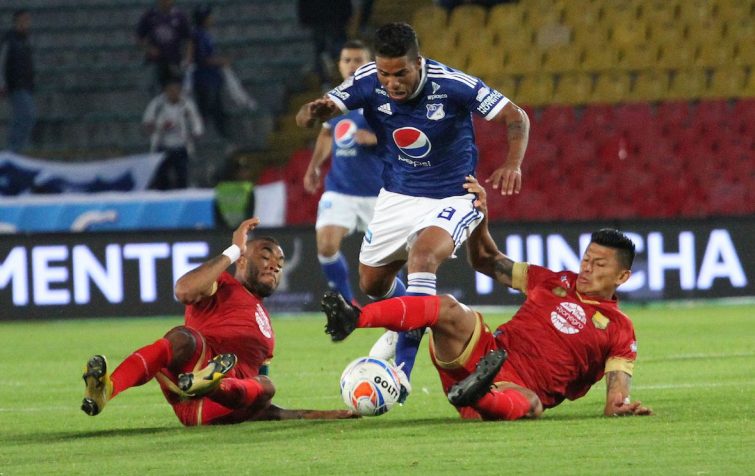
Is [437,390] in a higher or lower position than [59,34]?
lower

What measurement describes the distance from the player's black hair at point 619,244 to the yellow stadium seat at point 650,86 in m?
10.3

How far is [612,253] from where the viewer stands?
6297 mm

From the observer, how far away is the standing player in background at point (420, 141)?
6836 mm

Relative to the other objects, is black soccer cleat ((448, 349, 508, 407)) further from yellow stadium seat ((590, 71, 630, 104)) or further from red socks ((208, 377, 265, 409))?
yellow stadium seat ((590, 71, 630, 104))

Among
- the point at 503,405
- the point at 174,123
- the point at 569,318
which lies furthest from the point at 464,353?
the point at 174,123

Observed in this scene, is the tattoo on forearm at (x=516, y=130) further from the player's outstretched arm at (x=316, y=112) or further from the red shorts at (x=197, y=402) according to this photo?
the red shorts at (x=197, y=402)

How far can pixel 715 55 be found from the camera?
16562 mm

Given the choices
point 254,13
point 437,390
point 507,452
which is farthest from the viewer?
point 254,13

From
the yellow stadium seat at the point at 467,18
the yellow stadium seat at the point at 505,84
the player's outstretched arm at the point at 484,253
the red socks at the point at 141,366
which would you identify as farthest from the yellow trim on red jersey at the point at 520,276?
the yellow stadium seat at the point at 467,18

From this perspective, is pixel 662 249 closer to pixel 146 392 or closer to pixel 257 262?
pixel 146 392

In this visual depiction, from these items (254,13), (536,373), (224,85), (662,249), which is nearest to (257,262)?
(536,373)

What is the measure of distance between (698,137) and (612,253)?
9.91 metres

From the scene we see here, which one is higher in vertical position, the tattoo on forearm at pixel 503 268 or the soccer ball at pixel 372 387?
the tattoo on forearm at pixel 503 268

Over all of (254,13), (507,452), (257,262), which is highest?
(254,13)
